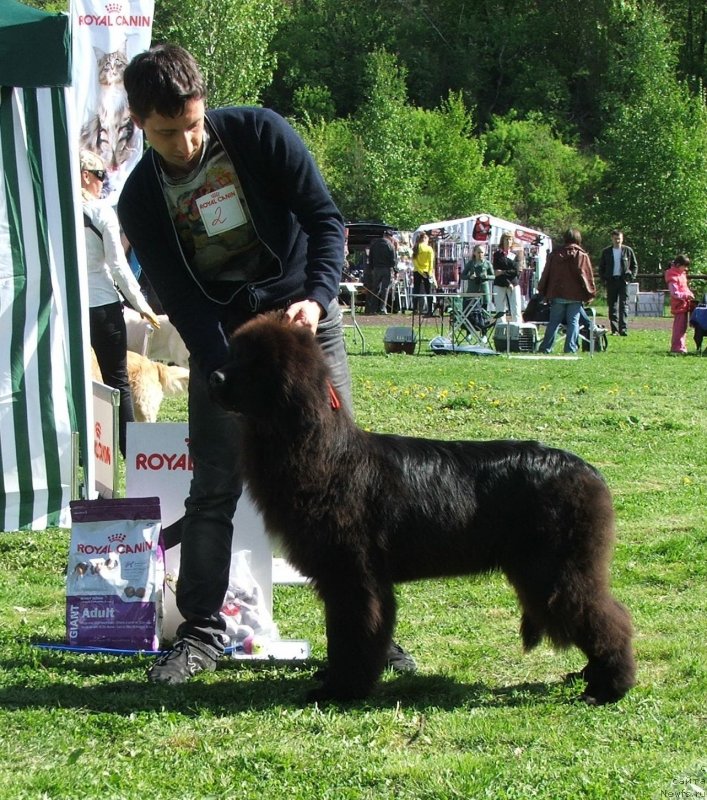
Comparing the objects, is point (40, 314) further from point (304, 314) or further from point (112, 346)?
point (304, 314)

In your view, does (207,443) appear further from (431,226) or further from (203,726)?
(431,226)

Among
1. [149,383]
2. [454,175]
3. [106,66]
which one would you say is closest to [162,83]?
[149,383]

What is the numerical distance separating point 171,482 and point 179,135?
5.29 feet

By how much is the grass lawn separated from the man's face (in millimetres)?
1912

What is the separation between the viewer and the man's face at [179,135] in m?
3.39

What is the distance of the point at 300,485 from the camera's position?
10.9 ft

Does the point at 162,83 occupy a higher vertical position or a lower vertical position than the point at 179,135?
higher

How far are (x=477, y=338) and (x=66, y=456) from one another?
478 inches

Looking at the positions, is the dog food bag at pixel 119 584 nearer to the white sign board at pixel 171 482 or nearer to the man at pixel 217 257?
the man at pixel 217 257

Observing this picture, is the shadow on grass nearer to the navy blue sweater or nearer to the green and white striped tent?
the navy blue sweater

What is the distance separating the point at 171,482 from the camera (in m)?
4.41

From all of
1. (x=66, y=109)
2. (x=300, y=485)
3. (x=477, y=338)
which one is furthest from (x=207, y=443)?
(x=477, y=338)

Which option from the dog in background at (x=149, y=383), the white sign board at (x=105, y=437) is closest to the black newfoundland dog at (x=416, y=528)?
the white sign board at (x=105, y=437)

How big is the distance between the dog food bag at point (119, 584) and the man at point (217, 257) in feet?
0.59
